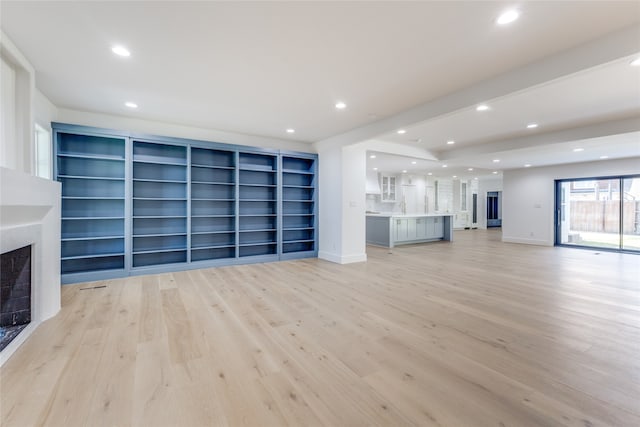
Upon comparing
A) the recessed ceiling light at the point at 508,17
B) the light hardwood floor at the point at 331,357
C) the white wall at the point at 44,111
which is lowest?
the light hardwood floor at the point at 331,357

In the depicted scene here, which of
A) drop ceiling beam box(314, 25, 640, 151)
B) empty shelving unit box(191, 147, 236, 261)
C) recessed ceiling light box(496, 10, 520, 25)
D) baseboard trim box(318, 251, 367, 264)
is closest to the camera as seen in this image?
recessed ceiling light box(496, 10, 520, 25)

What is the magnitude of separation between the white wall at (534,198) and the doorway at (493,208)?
5.37 meters

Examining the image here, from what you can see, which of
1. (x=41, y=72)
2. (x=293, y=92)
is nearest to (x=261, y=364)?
(x=293, y=92)

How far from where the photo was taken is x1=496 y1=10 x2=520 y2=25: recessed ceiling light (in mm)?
2070

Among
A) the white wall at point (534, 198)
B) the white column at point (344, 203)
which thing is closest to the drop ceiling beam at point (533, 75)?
the white column at point (344, 203)

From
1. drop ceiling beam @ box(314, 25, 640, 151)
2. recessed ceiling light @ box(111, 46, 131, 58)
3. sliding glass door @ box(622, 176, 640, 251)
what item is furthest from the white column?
sliding glass door @ box(622, 176, 640, 251)

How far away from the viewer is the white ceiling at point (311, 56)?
2.11 metres

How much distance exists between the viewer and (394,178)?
11.5m

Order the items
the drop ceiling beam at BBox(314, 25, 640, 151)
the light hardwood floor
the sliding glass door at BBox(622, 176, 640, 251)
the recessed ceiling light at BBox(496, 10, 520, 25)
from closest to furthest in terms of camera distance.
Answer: the light hardwood floor < the recessed ceiling light at BBox(496, 10, 520, 25) < the drop ceiling beam at BBox(314, 25, 640, 151) < the sliding glass door at BBox(622, 176, 640, 251)

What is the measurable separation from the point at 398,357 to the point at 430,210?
11285mm

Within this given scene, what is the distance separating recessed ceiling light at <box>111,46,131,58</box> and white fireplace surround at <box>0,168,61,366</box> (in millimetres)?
1359

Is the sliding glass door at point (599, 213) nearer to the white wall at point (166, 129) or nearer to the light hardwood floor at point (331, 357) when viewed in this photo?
the light hardwood floor at point (331, 357)

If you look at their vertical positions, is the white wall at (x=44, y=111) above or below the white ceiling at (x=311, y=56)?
below

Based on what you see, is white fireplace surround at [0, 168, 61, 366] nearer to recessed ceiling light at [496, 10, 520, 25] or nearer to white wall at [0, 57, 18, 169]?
white wall at [0, 57, 18, 169]
